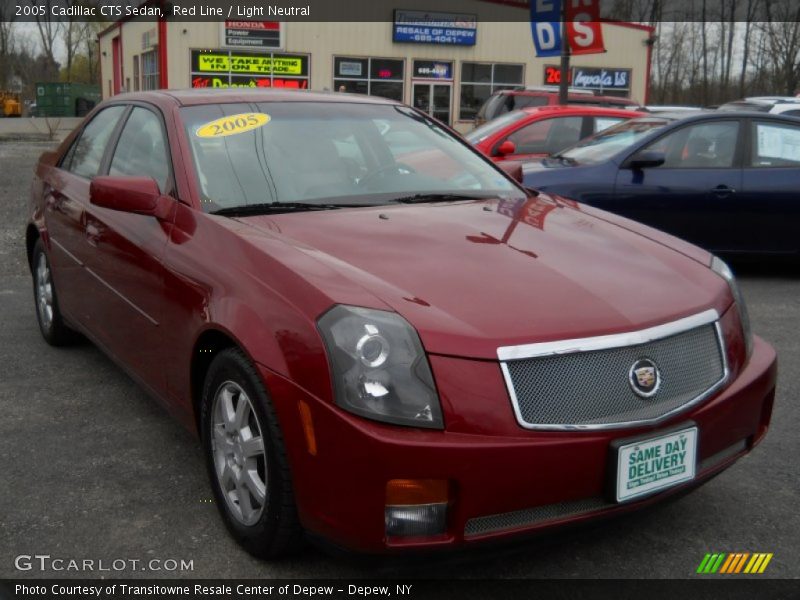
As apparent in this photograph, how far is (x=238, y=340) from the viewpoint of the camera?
2600mm

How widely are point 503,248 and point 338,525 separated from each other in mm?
1129

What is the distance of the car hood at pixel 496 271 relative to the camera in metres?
2.41

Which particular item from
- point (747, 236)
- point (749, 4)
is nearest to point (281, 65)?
point (747, 236)

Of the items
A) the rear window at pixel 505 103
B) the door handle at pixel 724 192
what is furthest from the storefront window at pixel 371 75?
the door handle at pixel 724 192

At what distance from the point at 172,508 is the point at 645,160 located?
16.9 ft

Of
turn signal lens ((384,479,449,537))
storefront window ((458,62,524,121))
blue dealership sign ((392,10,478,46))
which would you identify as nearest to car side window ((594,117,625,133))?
turn signal lens ((384,479,449,537))

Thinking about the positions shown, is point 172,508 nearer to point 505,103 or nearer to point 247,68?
point 505,103

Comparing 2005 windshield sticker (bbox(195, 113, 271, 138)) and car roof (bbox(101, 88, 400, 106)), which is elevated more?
car roof (bbox(101, 88, 400, 106))

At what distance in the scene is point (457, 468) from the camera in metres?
2.22

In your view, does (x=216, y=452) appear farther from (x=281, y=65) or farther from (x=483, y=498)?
(x=281, y=65)

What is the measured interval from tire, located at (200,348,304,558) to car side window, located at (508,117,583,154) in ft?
24.1

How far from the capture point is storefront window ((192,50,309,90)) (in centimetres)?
2878

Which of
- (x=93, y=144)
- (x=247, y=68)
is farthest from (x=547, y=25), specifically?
(x=247, y=68)

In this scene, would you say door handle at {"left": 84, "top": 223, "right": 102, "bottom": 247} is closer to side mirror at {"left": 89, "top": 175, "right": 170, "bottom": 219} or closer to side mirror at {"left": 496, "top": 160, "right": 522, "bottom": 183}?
side mirror at {"left": 89, "top": 175, "right": 170, "bottom": 219}
